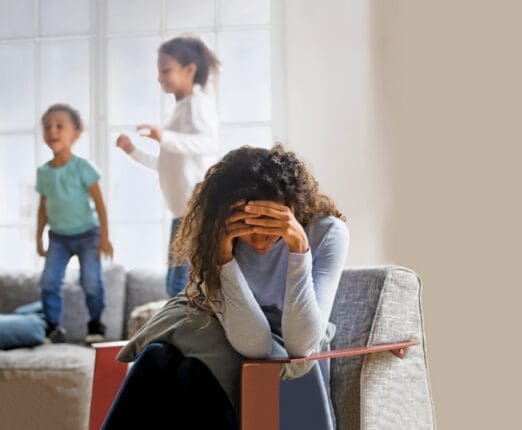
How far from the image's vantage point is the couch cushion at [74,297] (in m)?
3.79

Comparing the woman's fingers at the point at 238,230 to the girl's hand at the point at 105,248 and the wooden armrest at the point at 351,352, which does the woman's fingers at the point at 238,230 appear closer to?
the wooden armrest at the point at 351,352

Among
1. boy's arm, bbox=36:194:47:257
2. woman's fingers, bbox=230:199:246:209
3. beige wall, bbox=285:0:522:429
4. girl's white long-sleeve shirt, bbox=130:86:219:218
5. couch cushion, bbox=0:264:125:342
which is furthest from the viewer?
boy's arm, bbox=36:194:47:257

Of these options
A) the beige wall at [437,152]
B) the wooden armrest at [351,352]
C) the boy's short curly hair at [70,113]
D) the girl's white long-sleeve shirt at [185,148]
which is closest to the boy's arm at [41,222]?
the boy's short curly hair at [70,113]

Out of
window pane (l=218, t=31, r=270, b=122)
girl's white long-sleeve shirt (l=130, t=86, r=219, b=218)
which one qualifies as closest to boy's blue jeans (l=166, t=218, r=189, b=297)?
girl's white long-sleeve shirt (l=130, t=86, r=219, b=218)

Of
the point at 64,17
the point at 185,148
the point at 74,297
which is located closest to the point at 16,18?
the point at 64,17

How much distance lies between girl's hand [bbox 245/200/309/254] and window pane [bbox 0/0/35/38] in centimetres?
313

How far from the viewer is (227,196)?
1728mm

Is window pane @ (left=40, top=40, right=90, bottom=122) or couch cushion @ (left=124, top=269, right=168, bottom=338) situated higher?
window pane @ (left=40, top=40, right=90, bottom=122)

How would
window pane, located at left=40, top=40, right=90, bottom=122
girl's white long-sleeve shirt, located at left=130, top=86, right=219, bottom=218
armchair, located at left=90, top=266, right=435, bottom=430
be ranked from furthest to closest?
window pane, located at left=40, top=40, right=90, bottom=122 → girl's white long-sleeve shirt, located at left=130, top=86, right=219, bottom=218 → armchair, located at left=90, top=266, right=435, bottom=430

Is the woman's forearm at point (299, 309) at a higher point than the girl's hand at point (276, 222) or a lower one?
lower

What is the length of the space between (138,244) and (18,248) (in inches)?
23.3

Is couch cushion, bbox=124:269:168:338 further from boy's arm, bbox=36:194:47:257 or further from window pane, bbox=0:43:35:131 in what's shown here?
window pane, bbox=0:43:35:131

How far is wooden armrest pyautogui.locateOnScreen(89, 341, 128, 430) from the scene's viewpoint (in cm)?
199

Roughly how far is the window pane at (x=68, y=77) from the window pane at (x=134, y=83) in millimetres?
129
